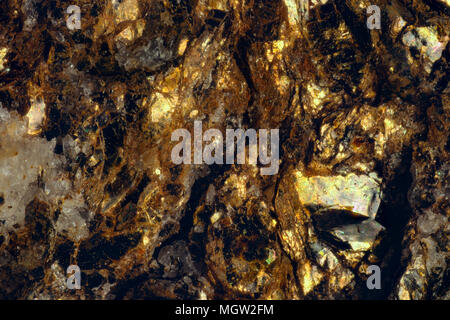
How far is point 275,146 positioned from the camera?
151 inches

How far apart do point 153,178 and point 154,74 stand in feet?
4.28

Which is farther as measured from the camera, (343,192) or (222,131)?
(222,131)

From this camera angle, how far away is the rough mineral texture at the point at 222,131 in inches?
145

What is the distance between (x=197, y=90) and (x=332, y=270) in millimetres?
2783

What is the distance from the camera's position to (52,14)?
3.85 meters

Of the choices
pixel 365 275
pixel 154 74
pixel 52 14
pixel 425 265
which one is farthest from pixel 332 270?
pixel 52 14

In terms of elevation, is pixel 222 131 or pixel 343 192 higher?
pixel 222 131

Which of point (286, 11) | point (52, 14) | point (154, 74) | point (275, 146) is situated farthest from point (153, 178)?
point (286, 11)

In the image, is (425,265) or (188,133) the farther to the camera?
(188,133)

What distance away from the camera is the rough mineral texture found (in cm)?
369

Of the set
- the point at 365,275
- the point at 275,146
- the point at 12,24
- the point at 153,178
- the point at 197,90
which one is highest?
the point at 12,24

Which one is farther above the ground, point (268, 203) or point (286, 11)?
point (286, 11)

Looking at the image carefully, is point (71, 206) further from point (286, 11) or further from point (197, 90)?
point (286, 11)

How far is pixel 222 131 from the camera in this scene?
154 inches
